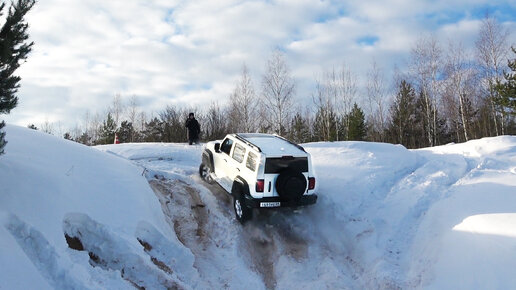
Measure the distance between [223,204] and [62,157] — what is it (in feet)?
14.3

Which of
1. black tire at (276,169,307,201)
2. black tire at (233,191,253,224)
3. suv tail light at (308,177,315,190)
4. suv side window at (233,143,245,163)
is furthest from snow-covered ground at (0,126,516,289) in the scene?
suv side window at (233,143,245,163)

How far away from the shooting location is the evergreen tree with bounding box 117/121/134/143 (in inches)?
1791

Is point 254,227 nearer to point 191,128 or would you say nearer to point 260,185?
point 260,185

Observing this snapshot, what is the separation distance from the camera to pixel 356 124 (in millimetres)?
38625

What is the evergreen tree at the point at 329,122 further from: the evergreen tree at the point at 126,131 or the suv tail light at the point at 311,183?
the suv tail light at the point at 311,183

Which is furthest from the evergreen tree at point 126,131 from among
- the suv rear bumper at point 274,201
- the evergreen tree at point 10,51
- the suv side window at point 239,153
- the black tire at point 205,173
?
the evergreen tree at point 10,51

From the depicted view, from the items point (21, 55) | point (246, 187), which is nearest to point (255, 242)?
point (246, 187)

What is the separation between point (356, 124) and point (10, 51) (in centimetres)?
3646

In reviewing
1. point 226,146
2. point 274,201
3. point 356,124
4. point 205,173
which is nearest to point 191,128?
point 205,173

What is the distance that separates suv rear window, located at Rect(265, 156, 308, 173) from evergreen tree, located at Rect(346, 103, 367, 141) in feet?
102

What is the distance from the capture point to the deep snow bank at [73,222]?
4.45 m

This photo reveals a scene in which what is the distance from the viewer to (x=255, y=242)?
28.3 ft

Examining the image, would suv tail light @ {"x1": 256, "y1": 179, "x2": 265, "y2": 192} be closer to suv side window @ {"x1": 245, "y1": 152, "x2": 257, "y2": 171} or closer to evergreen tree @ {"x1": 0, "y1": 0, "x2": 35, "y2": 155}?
suv side window @ {"x1": 245, "y1": 152, "x2": 257, "y2": 171}

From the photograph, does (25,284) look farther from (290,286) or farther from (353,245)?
(353,245)
